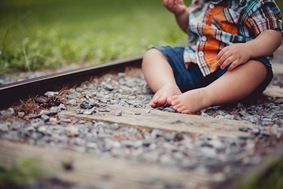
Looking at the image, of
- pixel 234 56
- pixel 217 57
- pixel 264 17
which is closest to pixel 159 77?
pixel 217 57

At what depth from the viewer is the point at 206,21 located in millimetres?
2939

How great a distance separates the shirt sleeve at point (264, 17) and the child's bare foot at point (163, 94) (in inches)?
27.3

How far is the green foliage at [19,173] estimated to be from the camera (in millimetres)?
1428

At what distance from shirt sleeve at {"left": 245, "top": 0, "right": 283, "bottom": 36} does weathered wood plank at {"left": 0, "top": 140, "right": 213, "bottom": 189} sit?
60.2 inches

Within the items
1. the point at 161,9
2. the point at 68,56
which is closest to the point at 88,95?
the point at 68,56

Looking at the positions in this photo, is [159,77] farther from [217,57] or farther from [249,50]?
[249,50]

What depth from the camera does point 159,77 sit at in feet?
8.98

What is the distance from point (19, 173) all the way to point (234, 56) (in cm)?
154

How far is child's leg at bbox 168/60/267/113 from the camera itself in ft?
7.78

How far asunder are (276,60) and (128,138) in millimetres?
2729

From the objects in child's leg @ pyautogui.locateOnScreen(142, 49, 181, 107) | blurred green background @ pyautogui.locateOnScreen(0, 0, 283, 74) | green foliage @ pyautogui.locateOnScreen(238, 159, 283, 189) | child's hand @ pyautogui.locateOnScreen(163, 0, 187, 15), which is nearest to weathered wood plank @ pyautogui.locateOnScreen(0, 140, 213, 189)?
green foliage @ pyautogui.locateOnScreen(238, 159, 283, 189)

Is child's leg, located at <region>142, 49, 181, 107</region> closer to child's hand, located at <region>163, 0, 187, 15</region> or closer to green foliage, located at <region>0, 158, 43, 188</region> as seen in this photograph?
child's hand, located at <region>163, 0, 187, 15</region>

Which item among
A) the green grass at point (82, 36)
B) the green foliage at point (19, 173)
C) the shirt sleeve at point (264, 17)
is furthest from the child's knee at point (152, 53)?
the green foliage at point (19, 173)

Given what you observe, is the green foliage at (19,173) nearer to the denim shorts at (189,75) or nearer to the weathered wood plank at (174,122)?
the weathered wood plank at (174,122)
